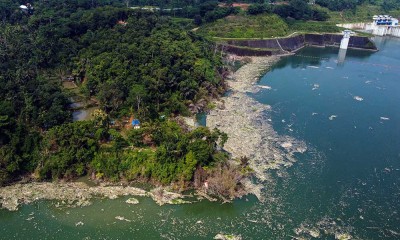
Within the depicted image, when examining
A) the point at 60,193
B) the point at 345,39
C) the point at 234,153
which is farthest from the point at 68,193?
the point at 345,39

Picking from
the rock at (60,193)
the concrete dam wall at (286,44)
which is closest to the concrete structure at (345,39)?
the concrete dam wall at (286,44)

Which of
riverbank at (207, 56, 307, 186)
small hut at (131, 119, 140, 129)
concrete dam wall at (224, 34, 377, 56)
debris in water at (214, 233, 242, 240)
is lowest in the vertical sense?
debris in water at (214, 233, 242, 240)

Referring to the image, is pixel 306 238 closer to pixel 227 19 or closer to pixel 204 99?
pixel 204 99

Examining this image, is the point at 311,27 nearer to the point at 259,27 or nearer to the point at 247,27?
the point at 259,27

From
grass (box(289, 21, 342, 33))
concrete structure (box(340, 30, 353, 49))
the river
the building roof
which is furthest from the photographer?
grass (box(289, 21, 342, 33))

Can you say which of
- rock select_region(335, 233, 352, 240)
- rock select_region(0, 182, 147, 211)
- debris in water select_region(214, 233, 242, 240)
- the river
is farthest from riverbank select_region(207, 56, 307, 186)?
rock select_region(0, 182, 147, 211)

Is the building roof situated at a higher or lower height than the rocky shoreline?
higher

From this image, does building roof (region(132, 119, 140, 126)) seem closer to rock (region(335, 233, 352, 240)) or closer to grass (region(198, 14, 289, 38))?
rock (region(335, 233, 352, 240))
